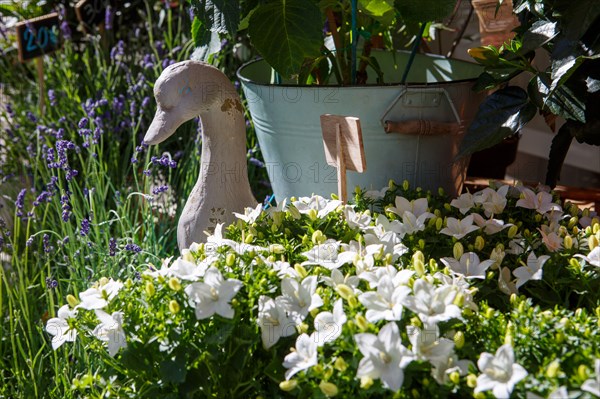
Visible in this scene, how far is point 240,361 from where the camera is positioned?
2.77 ft

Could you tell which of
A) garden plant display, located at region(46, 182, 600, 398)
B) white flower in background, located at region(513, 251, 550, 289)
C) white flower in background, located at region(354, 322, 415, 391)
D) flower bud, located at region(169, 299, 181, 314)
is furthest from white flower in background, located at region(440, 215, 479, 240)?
flower bud, located at region(169, 299, 181, 314)

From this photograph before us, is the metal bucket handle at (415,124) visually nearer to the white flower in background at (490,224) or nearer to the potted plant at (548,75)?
the potted plant at (548,75)

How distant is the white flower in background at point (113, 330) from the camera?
871mm

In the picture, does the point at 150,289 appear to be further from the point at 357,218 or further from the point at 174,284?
the point at 357,218

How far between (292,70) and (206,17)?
19cm

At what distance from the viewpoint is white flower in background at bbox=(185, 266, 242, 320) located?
825 millimetres

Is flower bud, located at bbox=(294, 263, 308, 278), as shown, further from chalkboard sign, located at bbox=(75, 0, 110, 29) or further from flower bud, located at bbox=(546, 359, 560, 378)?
chalkboard sign, located at bbox=(75, 0, 110, 29)

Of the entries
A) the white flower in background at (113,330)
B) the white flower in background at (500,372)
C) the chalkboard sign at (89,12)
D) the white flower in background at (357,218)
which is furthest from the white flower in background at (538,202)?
the chalkboard sign at (89,12)

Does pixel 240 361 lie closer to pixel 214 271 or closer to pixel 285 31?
pixel 214 271

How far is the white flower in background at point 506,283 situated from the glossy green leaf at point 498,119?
31 cm

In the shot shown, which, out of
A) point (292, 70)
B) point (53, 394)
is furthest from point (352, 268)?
point (53, 394)

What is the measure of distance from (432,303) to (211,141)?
0.66 m

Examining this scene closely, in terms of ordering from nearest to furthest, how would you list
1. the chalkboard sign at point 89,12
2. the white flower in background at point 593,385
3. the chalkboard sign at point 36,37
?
the white flower in background at point 593,385, the chalkboard sign at point 36,37, the chalkboard sign at point 89,12

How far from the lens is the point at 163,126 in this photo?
1250 mm
